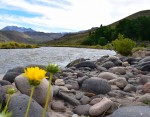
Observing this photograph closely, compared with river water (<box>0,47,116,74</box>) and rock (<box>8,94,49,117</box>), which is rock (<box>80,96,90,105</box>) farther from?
river water (<box>0,47,116,74</box>)

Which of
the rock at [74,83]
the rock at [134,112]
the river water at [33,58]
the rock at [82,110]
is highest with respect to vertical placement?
the rock at [134,112]

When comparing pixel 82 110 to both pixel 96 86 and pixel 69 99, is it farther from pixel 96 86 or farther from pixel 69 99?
pixel 96 86

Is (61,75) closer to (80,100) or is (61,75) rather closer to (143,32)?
(80,100)

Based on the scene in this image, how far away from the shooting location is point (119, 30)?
96.0 meters

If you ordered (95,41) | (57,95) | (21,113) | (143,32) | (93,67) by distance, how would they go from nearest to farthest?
(21,113) < (57,95) < (93,67) < (143,32) < (95,41)

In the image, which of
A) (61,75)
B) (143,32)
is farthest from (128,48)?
(143,32)

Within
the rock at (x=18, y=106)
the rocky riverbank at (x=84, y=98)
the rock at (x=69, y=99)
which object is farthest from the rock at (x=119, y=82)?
the rock at (x=18, y=106)

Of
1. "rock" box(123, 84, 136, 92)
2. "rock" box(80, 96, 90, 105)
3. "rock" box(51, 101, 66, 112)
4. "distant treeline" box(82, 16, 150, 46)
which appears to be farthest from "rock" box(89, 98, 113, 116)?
"distant treeline" box(82, 16, 150, 46)

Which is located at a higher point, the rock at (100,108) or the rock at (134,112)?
the rock at (134,112)

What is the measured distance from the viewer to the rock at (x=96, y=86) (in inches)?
384

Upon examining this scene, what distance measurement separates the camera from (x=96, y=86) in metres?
9.80

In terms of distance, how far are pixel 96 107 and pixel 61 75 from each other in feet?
16.8

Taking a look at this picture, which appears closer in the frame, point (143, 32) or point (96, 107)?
point (96, 107)

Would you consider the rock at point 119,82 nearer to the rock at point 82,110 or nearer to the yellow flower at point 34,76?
the rock at point 82,110
